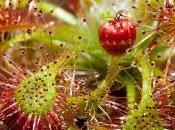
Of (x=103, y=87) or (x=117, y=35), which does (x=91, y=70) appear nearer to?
(x=103, y=87)

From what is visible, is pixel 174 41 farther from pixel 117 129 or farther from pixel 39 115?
pixel 39 115

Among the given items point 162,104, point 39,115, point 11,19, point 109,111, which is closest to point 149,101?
point 162,104


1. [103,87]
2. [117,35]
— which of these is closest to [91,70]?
[103,87]

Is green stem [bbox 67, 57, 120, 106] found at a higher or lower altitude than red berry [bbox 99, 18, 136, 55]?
lower

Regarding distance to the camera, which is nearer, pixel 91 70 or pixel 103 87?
pixel 103 87

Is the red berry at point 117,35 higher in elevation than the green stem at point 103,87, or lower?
higher
